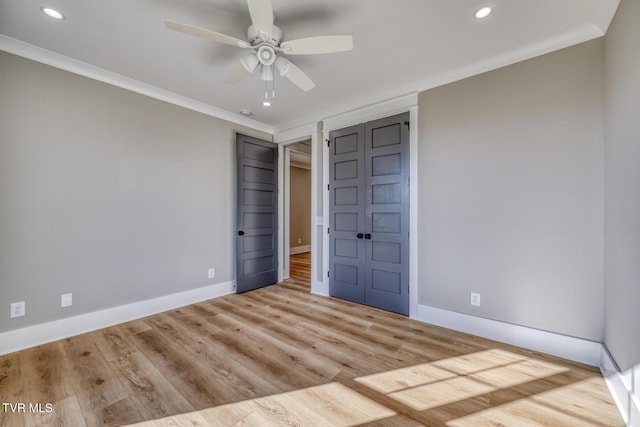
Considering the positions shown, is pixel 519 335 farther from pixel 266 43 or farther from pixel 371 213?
pixel 266 43

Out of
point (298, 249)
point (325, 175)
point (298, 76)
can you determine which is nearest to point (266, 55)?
Answer: point (298, 76)

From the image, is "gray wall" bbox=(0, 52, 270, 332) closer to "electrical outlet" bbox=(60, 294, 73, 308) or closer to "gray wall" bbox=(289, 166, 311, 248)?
"electrical outlet" bbox=(60, 294, 73, 308)

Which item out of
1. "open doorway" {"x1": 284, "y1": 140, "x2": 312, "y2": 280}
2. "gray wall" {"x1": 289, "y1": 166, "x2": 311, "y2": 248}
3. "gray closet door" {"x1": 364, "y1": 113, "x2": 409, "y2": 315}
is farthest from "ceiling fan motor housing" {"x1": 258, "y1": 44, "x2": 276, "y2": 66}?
"gray wall" {"x1": 289, "y1": 166, "x2": 311, "y2": 248}

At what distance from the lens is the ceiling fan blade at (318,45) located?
5.70ft

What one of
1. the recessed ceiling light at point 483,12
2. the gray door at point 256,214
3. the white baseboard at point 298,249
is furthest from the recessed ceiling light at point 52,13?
the white baseboard at point 298,249

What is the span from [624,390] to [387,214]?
2.17 m

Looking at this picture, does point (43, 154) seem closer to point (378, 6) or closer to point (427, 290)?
point (378, 6)

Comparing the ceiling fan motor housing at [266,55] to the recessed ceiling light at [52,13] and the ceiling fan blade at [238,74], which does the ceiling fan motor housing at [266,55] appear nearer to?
the ceiling fan blade at [238,74]

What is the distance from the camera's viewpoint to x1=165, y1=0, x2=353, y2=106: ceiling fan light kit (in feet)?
5.32

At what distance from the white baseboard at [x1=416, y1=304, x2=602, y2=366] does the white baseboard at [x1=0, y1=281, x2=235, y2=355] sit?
9.50 feet

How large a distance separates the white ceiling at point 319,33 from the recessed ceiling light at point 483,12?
0.14 feet

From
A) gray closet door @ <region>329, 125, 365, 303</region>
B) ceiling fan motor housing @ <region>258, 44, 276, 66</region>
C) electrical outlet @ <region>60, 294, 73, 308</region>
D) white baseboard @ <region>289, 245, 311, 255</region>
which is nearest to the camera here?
ceiling fan motor housing @ <region>258, 44, 276, 66</region>

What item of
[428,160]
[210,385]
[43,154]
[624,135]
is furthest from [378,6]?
[43,154]

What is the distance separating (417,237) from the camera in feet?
9.59
